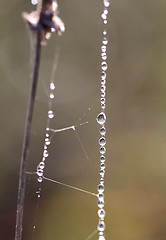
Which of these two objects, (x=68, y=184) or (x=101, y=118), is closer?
(x=101, y=118)

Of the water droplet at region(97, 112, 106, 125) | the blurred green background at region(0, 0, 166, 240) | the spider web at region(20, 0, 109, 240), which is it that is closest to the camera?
the water droplet at region(97, 112, 106, 125)

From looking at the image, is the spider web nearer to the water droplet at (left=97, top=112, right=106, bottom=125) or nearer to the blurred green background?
the blurred green background

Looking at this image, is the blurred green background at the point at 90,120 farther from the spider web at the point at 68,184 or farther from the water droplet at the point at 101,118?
the water droplet at the point at 101,118

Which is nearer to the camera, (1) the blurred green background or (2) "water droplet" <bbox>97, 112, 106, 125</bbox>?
(2) "water droplet" <bbox>97, 112, 106, 125</bbox>

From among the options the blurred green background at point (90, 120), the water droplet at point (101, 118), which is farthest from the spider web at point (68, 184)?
the water droplet at point (101, 118)

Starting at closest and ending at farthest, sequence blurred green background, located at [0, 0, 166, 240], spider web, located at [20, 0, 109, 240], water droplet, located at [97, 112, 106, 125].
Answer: water droplet, located at [97, 112, 106, 125] → spider web, located at [20, 0, 109, 240] → blurred green background, located at [0, 0, 166, 240]

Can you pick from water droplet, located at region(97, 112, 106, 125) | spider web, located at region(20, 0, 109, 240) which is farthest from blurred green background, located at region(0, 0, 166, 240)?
water droplet, located at region(97, 112, 106, 125)

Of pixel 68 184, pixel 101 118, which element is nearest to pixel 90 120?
pixel 68 184

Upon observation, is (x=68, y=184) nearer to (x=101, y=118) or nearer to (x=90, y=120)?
(x=90, y=120)

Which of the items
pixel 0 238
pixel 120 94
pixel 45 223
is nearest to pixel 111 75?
pixel 120 94
